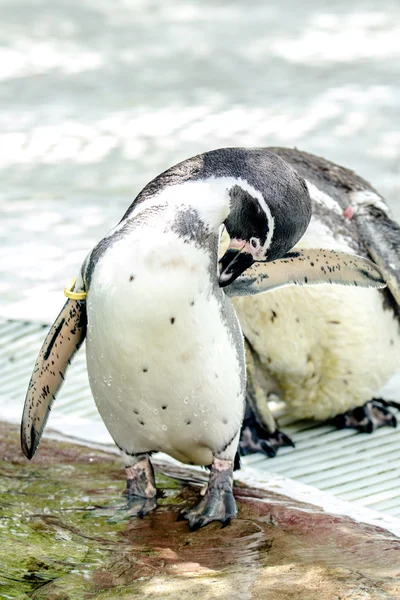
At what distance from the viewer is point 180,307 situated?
2512 mm

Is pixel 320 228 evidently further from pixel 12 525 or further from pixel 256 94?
pixel 256 94

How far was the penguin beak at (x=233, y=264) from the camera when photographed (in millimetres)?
2541

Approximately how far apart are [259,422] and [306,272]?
0.86m

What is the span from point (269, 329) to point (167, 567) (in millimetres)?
1077

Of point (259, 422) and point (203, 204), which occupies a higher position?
point (203, 204)

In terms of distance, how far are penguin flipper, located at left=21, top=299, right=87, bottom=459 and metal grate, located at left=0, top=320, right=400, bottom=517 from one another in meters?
0.72

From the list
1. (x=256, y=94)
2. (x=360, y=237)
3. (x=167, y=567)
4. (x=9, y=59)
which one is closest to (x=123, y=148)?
(x=256, y=94)

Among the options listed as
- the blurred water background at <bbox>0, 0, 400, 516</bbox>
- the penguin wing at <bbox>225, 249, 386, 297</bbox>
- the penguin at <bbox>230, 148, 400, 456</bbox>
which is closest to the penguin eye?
the penguin wing at <bbox>225, 249, 386, 297</bbox>

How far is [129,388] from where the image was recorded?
2.64 m

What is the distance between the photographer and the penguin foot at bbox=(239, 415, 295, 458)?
11.6ft

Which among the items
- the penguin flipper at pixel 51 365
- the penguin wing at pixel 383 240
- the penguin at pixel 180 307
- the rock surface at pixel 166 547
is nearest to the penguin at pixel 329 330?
the penguin wing at pixel 383 240

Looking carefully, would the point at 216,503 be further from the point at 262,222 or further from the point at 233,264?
the point at 262,222

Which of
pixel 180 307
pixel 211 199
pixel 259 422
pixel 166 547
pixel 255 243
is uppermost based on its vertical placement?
pixel 211 199

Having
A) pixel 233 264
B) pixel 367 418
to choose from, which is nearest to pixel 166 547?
pixel 233 264
